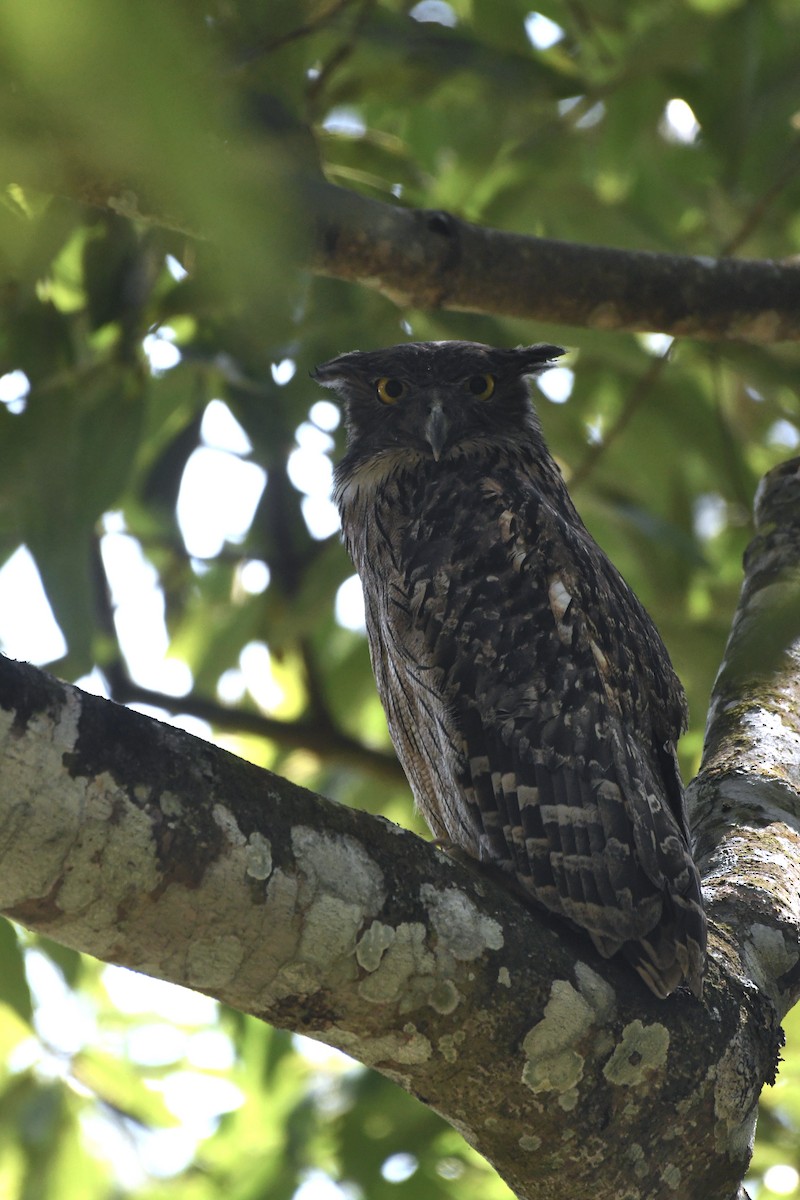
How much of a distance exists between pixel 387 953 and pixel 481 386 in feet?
7.81

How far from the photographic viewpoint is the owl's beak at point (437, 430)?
130 inches

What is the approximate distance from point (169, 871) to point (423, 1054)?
19.7 inches

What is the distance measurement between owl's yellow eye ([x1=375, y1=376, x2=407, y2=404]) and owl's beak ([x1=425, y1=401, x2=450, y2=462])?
0.78 feet

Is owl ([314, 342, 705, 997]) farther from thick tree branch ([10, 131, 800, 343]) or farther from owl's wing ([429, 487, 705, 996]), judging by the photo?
thick tree branch ([10, 131, 800, 343])

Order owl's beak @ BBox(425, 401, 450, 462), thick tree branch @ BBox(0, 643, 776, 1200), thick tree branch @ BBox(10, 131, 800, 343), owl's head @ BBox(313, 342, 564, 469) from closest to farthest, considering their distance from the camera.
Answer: thick tree branch @ BBox(0, 643, 776, 1200) → thick tree branch @ BBox(10, 131, 800, 343) → owl's beak @ BBox(425, 401, 450, 462) → owl's head @ BBox(313, 342, 564, 469)

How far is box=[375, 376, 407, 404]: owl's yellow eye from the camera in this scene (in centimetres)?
364

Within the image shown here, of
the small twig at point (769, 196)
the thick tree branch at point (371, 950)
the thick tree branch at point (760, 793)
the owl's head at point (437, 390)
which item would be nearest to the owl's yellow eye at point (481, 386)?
the owl's head at point (437, 390)

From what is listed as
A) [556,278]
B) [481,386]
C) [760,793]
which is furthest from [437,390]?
[760,793]

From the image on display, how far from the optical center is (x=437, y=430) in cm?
335

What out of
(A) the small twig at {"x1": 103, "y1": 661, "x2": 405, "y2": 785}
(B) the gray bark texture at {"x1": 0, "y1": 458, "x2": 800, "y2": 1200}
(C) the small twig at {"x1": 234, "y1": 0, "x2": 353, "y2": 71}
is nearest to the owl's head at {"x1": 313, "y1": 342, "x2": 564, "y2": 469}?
(C) the small twig at {"x1": 234, "y1": 0, "x2": 353, "y2": 71}

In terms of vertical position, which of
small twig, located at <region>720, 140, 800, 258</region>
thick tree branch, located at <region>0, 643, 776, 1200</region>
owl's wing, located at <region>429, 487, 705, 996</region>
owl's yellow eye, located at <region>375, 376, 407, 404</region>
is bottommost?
thick tree branch, located at <region>0, 643, 776, 1200</region>

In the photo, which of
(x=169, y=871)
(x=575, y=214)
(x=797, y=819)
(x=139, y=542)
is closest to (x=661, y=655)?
(x=797, y=819)

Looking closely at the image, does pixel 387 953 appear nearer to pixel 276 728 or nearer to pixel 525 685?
pixel 525 685

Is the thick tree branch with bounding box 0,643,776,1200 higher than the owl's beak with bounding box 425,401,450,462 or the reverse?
the reverse
